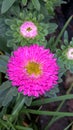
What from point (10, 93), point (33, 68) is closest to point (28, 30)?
point (33, 68)

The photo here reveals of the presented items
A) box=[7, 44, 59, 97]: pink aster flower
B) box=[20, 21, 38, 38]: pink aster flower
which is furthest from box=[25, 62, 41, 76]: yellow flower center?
box=[20, 21, 38, 38]: pink aster flower

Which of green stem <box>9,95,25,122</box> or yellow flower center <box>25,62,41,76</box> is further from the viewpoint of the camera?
green stem <box>9,95,25,122</box>

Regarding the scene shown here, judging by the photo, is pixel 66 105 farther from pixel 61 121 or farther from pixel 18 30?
pixel 18 30

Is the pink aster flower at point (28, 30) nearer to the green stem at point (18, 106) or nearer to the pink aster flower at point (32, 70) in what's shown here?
the pink aster flower at point (32, 70)

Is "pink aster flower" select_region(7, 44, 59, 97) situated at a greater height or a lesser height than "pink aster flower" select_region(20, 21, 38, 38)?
lesser

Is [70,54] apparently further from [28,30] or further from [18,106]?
[18,106]

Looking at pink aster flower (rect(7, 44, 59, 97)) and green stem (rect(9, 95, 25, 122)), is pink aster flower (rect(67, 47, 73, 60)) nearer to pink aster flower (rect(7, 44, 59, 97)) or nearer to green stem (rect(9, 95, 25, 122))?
pink aster flower (rect(7, 44, 59, 97))

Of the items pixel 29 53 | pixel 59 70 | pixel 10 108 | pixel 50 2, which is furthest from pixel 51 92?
pixel 50 2
